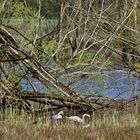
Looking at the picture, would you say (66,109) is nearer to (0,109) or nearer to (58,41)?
(0,109)

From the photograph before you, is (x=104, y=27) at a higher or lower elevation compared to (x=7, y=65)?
higher

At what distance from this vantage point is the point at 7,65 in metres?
8.89

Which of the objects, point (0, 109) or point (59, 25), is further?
point (59, 25)

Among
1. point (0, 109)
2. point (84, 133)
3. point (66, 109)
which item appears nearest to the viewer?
point (84, 133)

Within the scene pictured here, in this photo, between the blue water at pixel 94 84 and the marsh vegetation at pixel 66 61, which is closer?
the marsh vegetation at pixel 66 61

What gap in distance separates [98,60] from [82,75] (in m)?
0.45

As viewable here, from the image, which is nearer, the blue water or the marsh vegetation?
the marsh vegetation

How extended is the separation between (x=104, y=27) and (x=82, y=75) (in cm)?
107

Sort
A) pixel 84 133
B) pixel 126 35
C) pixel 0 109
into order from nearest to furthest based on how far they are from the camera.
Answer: pixel 84 133 → pixel 0 109 → pixel 126 35

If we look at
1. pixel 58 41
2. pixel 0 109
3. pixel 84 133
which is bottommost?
pixel 84 133

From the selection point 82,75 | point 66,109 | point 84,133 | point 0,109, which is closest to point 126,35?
point 82,75

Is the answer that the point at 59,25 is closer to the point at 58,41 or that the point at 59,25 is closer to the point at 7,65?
the point at 58,41

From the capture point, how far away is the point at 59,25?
9719mm

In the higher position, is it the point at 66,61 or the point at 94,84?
the point at 66,61
